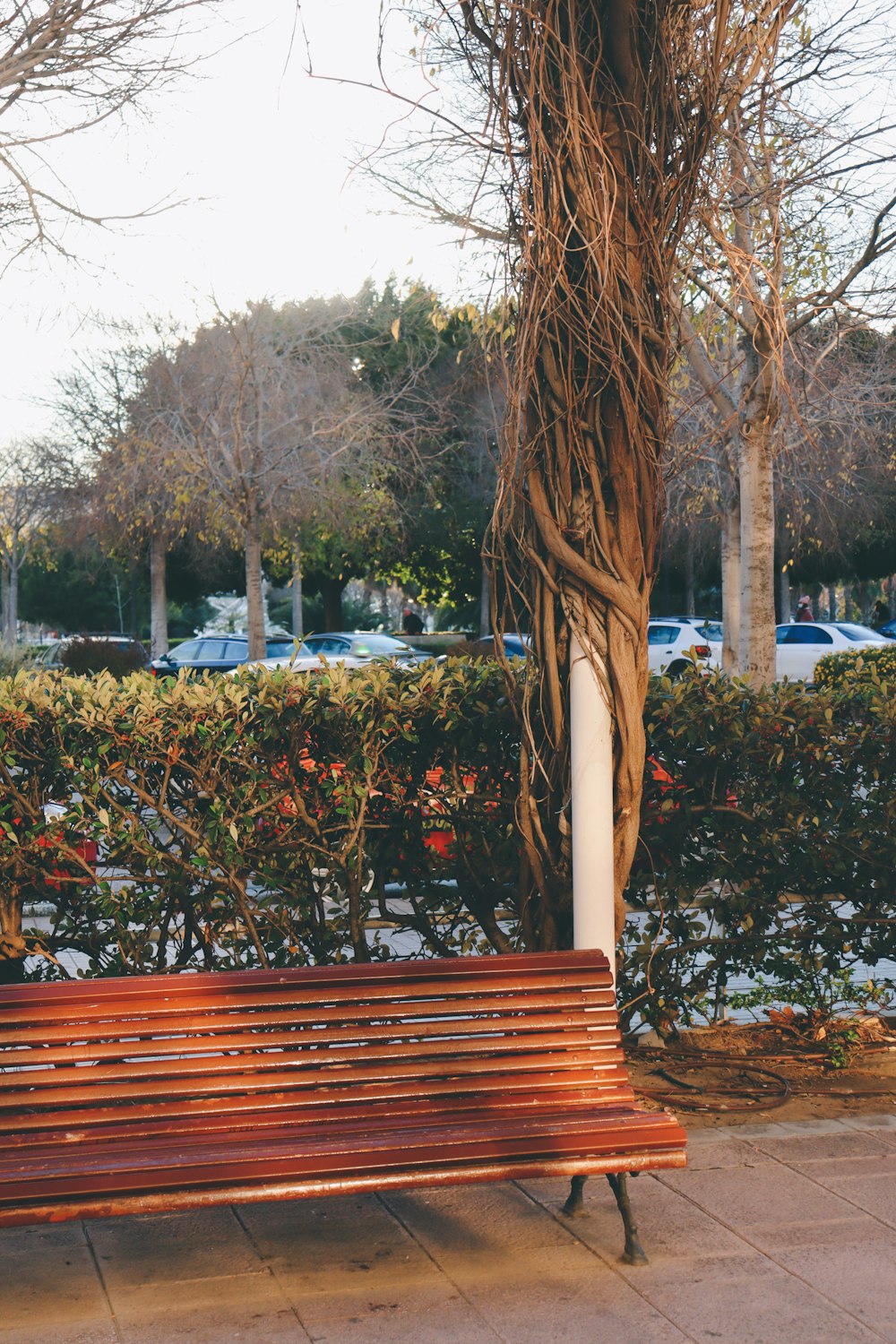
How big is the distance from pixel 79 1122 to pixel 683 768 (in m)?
2.67

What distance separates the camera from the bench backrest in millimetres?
3385

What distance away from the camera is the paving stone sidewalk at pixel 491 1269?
316 centimetres

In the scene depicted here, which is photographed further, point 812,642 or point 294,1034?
point 812,642

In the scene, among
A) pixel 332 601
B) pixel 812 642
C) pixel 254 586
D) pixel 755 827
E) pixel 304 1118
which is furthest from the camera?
pixel 332 601

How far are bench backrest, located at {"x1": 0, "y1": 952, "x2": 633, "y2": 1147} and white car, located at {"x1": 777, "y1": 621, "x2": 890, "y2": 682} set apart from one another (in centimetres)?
2582

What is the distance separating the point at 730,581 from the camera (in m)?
20.8

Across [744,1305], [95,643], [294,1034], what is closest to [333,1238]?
[294,1034]

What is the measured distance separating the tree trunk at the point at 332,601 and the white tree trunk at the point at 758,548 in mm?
32323

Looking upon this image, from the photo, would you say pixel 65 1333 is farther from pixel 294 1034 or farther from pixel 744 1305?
pixel 744 1305

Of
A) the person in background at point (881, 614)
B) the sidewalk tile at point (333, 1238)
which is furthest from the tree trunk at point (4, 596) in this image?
the sidewalk tile at point (333, 1238)

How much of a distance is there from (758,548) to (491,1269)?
9.29 metres

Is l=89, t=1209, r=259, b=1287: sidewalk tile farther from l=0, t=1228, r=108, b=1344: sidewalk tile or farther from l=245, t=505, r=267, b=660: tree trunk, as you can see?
l=245, t=505, r=267, b=660: tree trunk

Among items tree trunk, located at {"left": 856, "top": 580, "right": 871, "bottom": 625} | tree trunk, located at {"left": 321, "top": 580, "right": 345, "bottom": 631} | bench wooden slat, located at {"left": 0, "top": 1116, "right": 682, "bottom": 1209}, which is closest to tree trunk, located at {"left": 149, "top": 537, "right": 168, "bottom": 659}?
tree trunk, located at {"left": 321, "top": 580, "right": 345, "bottom": 631}

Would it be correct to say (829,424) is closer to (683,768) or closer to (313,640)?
(313,640)
